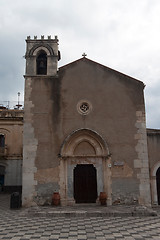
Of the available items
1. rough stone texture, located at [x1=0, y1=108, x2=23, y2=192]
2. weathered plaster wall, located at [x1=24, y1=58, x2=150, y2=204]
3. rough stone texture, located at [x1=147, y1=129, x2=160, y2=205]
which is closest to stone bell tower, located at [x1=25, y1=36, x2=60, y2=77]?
weathered plaster wall, located at [x1=24, y1=58, x2=150, y2=204]

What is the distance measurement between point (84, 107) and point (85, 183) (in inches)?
173

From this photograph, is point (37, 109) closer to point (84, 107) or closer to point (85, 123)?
point (84, 107)

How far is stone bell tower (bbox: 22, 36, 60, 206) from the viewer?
12.6 metres

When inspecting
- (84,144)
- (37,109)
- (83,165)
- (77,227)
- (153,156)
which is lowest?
(77,227)

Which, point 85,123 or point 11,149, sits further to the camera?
point 11,149

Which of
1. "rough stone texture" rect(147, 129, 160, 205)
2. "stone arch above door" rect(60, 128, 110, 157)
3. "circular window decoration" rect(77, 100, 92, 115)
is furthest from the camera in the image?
"circular window decoration" rect(77, 100, 92, 115)

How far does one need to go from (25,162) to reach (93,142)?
3.96 meters

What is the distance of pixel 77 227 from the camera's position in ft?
27.2

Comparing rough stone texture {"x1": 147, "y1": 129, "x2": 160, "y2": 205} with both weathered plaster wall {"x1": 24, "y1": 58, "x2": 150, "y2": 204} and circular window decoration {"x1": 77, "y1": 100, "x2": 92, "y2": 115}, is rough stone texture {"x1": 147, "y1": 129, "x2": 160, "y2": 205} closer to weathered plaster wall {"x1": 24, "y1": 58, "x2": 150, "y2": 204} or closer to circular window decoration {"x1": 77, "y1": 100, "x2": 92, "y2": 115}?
weathered plaster wall {"x1": 24, "y1": 58, "x2": 150, "y2": 204}

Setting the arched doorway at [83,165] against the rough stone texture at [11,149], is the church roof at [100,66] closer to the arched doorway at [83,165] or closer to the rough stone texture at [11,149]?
the arched doorway at [83,165]

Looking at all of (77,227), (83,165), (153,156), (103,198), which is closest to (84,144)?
(83,165)

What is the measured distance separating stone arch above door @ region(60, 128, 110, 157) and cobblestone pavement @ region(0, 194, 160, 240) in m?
3.89

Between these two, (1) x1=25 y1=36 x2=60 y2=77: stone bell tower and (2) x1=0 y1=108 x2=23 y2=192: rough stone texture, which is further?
(2) x1=0 y1=108 x2=23 y2=192: rough stone texture

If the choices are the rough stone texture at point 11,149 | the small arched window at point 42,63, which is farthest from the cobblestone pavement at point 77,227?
the rough stone texture at point 11,149
